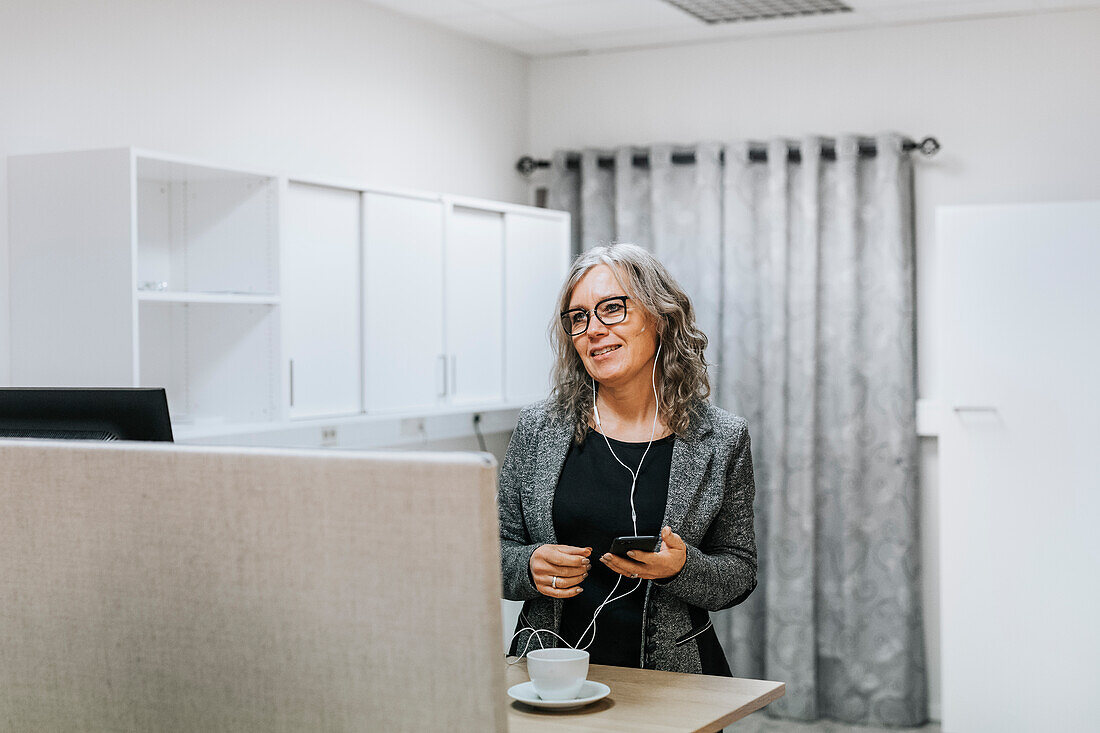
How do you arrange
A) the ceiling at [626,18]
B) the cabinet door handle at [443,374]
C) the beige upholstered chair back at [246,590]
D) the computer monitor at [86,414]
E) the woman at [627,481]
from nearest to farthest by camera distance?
the beige upholstered chair back at [246,590]
the computer monitor at [86,414]
the woman at [627,481]
the cabinet door handle at [443,374]
the ceiling at [626,18]

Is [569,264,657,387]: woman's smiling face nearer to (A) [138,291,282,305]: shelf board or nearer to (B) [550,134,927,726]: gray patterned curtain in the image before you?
(A) [138,291,282,305]: shelf board

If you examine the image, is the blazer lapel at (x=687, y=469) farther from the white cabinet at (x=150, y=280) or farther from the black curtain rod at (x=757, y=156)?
the black curtain rod at (x=757, y=156)

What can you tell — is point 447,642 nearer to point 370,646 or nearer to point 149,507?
point 370,646

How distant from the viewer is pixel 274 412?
2855mm

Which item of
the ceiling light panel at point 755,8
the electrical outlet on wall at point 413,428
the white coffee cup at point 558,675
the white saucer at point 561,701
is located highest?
the ceiling light panel at point 755,8

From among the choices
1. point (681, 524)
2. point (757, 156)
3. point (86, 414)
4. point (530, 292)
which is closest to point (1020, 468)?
point (757, 156)

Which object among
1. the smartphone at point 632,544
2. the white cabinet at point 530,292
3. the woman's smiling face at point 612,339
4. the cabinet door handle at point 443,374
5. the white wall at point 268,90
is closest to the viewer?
the smartphone at point 632,544

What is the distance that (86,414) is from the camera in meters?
1.41

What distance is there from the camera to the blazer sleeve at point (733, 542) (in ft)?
6.00

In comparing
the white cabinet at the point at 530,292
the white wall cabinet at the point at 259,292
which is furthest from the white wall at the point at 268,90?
the white cabinet at the point at 530,292

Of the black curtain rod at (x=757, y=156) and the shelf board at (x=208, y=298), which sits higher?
the black curtain rod at (x=757, y=156)

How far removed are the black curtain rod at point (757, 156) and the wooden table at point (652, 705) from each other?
272cm

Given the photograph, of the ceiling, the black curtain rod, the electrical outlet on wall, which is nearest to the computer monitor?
the electrical outlet on wall

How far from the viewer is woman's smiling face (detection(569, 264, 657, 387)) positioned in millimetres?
1954
